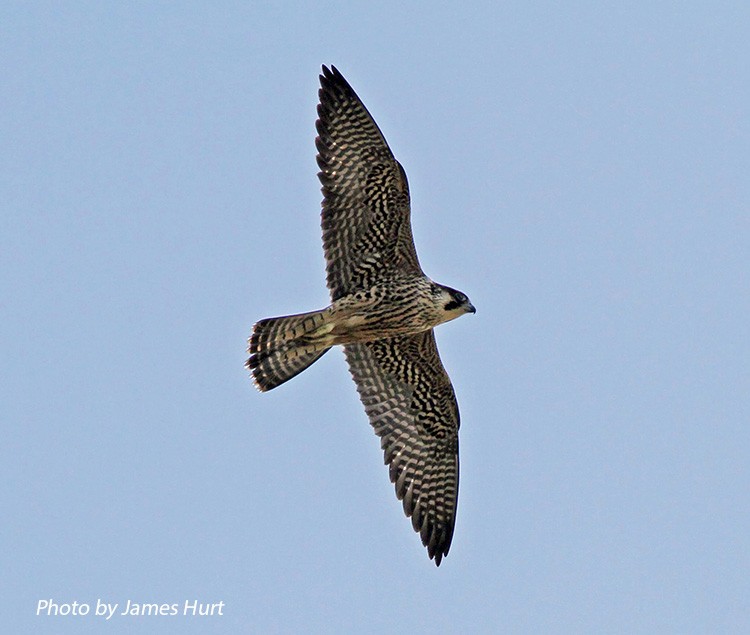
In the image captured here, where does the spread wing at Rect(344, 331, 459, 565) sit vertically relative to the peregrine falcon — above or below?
below

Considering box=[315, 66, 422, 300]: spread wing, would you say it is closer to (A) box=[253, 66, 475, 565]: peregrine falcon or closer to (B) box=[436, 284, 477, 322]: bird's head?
(A) box=[253, 66, 475, 565]: peregrine falcon

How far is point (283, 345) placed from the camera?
1397cm

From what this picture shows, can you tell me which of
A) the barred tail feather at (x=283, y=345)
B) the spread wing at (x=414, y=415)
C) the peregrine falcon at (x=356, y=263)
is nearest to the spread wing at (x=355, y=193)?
the peregrine falcon at (x=356, y=263)

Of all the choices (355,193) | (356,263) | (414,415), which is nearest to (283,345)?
(356,263)

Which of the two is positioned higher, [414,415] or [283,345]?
[283,345]

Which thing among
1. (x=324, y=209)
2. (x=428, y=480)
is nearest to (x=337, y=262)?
(x=324, y=209)

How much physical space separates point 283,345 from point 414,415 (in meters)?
1.74

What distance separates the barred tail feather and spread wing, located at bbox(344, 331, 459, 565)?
38.2 inches

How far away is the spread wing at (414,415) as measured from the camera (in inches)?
580

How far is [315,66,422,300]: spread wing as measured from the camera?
45.4 ft

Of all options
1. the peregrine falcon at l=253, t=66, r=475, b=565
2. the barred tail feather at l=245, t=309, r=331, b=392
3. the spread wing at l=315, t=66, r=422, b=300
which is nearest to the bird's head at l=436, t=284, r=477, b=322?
the peregrine falcon at l=253, t=66, r=475, b=565

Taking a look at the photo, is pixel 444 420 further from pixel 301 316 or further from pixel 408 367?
pixel 301 316

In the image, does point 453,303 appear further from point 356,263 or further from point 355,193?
point 355,193

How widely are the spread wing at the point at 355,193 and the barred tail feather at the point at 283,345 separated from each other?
367 millimetres
